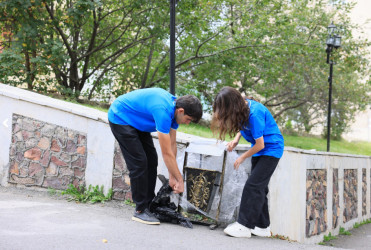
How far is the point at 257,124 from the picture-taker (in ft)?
13.3

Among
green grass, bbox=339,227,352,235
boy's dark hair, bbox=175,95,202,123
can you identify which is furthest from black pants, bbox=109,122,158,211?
green grass, bbox=339,227,352,235

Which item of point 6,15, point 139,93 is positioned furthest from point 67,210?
point 6,15

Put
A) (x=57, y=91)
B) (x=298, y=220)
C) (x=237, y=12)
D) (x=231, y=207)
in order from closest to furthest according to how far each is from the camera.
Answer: (x=231, y=207) < (x=298, y=220) < (x=57, y=91) < (x=237, y=12)

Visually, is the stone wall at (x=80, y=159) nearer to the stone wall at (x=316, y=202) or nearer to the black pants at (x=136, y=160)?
the stone wall at (x=316, y=202)

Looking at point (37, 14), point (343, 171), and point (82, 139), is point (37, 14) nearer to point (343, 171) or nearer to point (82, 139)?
point (82, 139)

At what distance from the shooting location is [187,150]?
4.95 meters

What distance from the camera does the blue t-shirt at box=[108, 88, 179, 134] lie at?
404 centimetres

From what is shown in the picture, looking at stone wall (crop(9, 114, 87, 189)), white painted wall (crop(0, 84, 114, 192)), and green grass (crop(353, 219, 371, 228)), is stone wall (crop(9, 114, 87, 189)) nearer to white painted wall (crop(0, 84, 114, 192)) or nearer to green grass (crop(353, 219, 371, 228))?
white painted wall (crop(0, 84, 114, 192))

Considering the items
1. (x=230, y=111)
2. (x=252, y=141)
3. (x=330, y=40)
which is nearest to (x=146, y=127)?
(x=230, y=111)

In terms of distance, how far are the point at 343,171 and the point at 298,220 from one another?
284 centimetres

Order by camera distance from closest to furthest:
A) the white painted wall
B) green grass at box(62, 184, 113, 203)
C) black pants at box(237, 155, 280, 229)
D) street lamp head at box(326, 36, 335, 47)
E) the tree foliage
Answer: black pants at box(237, 155, 280, 229)
green grass at box(62, 184, 113, 203)
the white painted wall
the tree foliage
street lamp head at box(326, 36, 335, 47)

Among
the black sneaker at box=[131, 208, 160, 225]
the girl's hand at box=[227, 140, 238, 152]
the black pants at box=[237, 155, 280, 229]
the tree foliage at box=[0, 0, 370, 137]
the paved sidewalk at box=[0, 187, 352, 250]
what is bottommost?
the paved sidewalk at box=[0, 187, 352, 250]

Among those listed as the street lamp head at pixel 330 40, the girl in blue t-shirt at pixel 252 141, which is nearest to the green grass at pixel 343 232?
the girl in blue t-shirt at pixel 252 141

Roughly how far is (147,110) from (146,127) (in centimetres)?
24
